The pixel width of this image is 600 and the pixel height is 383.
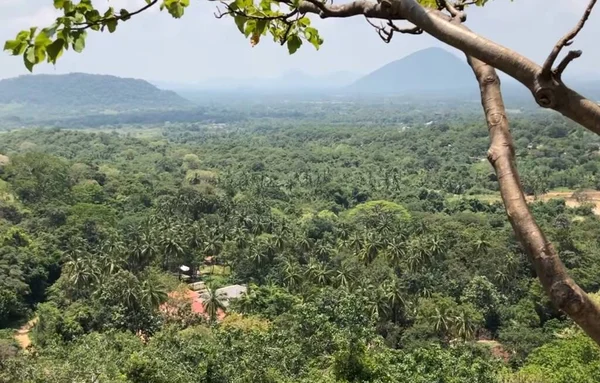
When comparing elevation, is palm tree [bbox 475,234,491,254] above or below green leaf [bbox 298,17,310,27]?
below

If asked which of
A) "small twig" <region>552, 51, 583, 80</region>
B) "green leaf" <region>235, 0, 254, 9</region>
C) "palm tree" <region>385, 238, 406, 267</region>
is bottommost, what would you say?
"palm tree" <region>385, 238, 406, 267</region>

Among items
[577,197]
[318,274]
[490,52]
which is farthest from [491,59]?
[577,197]

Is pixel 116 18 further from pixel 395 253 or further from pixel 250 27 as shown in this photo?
pixel 395 253

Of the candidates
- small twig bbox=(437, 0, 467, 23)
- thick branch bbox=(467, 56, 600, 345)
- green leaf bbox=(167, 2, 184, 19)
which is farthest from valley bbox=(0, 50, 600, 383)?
green leaf bbox=(167, 2, 184, 19)

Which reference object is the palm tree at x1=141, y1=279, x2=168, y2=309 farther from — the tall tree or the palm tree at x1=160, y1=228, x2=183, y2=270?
the tall tree

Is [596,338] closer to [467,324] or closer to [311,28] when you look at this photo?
[311,28]

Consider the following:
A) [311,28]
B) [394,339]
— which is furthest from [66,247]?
[311,28]
